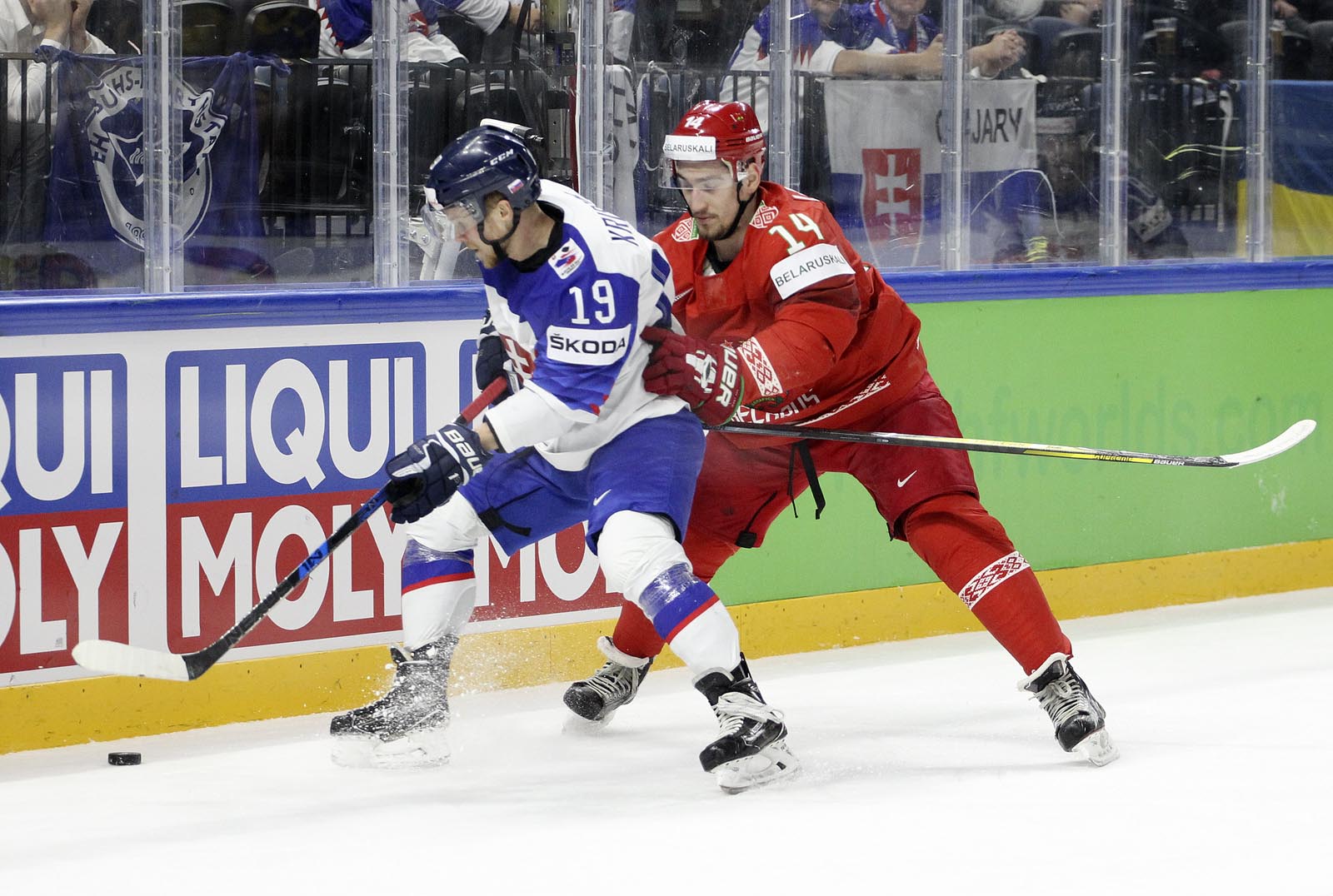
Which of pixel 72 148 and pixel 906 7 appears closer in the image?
pixel 72 148

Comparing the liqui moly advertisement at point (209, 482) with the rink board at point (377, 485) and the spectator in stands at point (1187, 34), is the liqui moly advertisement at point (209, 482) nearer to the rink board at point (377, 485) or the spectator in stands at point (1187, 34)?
the rink board at point (377, 485)

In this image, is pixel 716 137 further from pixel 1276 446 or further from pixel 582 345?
pixel 1276 446

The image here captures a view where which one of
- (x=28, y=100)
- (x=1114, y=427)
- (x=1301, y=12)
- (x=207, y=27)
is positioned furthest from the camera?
(x=1301, y=12)

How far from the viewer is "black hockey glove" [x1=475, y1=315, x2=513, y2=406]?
11.5ft

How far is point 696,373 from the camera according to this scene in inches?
128

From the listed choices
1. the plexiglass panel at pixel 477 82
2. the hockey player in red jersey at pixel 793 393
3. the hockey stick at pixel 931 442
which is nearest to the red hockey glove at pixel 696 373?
the hockey player in red jersey at pixel 793 393

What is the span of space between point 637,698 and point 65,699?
1.25m

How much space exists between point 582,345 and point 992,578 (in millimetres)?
979

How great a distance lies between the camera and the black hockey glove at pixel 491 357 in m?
3.50

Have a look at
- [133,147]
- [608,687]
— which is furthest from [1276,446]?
[133,147]

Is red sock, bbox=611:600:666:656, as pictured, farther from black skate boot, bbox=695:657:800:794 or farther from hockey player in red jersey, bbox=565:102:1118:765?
black skate boot, bbox=695:657:800:794

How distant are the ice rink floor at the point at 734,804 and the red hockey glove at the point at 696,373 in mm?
718

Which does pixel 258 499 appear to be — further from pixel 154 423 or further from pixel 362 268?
pixel 362 268

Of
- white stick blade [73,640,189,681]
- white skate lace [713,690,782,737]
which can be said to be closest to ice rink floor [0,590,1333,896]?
white skate lace [713,690,782,737]
